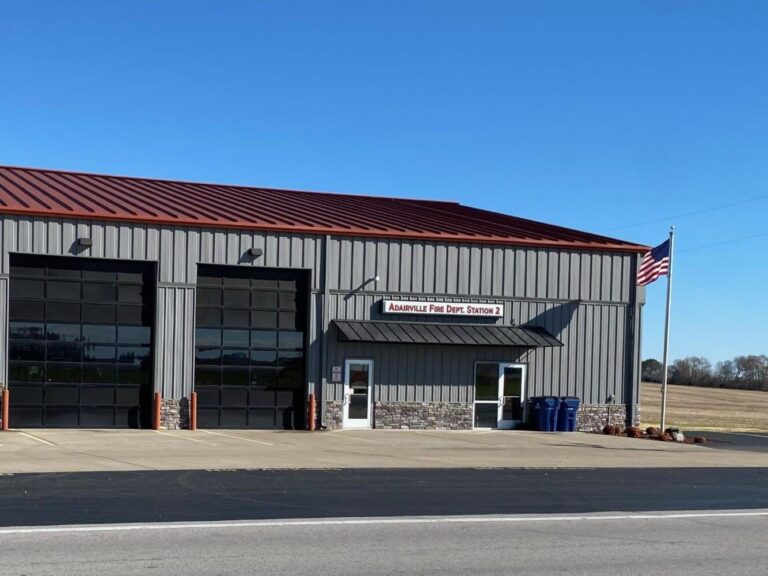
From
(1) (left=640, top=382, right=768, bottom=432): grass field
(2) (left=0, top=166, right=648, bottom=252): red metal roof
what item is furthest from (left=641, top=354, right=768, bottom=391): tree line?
(2) (left=0, top=166, right=648, bottom=252): red metal roof

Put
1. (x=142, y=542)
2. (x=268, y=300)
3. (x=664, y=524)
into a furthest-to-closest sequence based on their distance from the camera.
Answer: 1. (x=268, y=300)
2. (x=664, y=524)
3. (x=142, y=542)

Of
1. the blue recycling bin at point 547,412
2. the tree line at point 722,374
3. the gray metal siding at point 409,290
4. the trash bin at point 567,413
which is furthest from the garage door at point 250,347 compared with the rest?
the tree line at point 722,374

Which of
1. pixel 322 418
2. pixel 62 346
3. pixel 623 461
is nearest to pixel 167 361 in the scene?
pixel 62 346

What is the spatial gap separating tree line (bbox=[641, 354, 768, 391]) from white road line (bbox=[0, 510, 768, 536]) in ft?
302

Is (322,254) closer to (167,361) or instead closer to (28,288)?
(167,361)

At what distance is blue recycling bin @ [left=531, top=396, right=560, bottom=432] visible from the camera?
95.6 ft

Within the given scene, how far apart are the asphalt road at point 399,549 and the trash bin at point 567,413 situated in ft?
58.0

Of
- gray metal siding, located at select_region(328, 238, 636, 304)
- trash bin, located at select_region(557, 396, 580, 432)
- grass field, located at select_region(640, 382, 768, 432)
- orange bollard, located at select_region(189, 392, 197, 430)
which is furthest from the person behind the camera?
grass field, located at select_region(640, 382, 768, 432)

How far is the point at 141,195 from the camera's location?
29344mm

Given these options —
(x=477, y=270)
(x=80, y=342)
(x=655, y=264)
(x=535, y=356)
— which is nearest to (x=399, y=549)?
(x=80, y=342)

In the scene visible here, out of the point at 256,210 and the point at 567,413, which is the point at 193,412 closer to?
the point at 256,210

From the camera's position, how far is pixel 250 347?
27203mm

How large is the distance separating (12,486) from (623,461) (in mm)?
12801

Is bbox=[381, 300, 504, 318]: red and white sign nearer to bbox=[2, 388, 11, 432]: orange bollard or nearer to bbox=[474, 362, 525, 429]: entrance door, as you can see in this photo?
A: bbox=[474, 362, 525, 429]: entrance door
